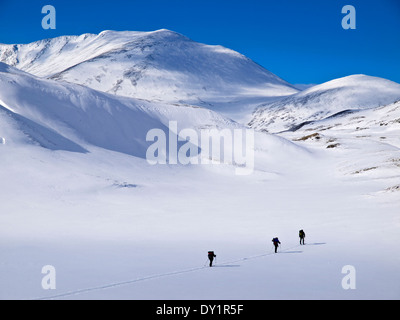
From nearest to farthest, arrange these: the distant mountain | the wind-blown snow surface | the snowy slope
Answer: the wind-blown snow surface
the snowy slope
the distant mountain

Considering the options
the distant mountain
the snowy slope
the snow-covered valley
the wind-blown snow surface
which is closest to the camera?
the wind-blown snow surface

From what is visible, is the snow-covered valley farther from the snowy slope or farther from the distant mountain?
the snowy slope

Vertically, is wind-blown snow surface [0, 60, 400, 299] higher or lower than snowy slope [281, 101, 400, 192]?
lower

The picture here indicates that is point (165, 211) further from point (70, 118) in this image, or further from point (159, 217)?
point (70, 118)

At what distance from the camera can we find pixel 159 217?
33.2m

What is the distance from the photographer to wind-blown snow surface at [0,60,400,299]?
15.1m

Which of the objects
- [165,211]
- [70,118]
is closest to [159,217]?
[165,211]

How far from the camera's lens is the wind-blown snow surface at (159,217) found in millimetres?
15117

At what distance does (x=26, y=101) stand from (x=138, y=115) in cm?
2310

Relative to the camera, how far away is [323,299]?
13.3 m

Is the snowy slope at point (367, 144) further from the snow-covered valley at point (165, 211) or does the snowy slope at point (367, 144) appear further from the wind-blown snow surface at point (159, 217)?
the wind-blown snow surface at point (159, 217)

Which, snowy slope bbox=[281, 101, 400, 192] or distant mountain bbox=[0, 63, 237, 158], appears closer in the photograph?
snowy slope bbox=[281, 101, 400, 192]

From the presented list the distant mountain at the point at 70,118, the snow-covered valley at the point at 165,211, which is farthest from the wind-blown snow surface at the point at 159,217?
the distant mountain at the point at 70,118

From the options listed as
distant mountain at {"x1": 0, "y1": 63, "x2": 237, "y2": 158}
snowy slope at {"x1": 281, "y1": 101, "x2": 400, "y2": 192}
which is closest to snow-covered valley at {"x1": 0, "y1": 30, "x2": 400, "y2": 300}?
distant mountain at {"x1": 0, "y1": 63, "x2": 237, "y2": 158}
